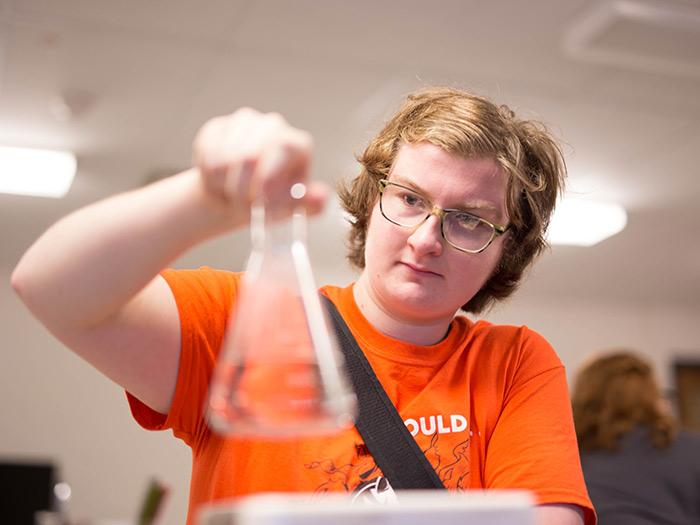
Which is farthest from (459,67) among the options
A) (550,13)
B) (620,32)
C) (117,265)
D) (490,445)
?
(117,265)

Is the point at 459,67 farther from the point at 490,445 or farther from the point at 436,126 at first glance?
the point at 490,445

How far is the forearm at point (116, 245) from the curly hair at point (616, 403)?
1975 millimetres

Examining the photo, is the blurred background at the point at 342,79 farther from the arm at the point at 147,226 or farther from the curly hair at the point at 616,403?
the arm at the point at 147,226

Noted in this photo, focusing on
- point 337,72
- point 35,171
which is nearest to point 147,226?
point 337,72

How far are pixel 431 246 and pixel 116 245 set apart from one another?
447 mm

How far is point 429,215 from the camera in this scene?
954 millimetres

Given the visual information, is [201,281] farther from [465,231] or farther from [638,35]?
[638,35]

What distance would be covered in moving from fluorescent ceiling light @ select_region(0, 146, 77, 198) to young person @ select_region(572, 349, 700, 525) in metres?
2.68

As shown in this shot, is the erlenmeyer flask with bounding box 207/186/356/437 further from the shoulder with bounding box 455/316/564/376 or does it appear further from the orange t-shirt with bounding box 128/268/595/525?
the shoulder with bounding box 455/316/564/376

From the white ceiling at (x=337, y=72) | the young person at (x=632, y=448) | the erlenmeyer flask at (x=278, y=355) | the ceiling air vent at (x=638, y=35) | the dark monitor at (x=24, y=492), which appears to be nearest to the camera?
the erlenmeyer flask at (x=278, y=355)

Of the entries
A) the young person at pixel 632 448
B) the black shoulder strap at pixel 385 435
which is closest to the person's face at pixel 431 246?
the black shoulder strap at pixel 385 435

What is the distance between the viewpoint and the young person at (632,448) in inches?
78.9

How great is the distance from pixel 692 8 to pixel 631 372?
4.02 ft

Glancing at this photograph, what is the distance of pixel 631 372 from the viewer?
2455mm
